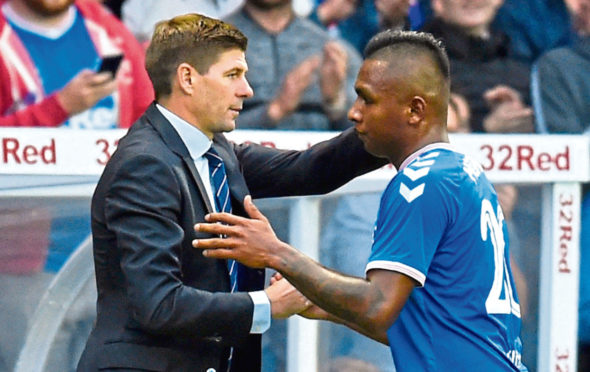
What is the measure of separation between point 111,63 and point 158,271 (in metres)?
2.36

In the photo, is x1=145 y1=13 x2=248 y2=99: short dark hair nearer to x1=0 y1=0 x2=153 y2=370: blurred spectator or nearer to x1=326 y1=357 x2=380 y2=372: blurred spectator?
x1=326 y1=357 x2=380 y2=372: blurred spectator

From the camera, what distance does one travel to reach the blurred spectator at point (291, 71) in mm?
5562

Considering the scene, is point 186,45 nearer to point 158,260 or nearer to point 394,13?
point 158,260

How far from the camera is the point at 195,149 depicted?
3441 mm

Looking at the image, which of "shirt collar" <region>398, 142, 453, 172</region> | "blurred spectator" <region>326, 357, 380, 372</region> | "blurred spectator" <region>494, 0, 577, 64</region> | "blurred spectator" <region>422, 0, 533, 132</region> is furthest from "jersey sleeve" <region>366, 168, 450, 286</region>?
"blurred spectator" <region>494, 0, 577, 64</region>

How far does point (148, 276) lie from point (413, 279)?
66 cm

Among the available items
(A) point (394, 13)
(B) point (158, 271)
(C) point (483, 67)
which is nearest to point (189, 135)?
(B) point (158, 271)

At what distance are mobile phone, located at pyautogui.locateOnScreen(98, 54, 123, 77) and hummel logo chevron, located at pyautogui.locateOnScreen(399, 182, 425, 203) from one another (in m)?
2.57

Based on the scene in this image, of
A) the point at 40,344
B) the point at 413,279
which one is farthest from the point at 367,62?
the point at 40,344

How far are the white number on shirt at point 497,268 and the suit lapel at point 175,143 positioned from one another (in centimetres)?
72

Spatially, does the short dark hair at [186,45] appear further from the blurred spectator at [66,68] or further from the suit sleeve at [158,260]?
the blurred spectator at [66,68]

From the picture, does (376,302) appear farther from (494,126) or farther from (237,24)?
(494,126)

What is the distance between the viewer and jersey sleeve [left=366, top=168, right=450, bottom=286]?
3010mm

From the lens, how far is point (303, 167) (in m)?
3.79
